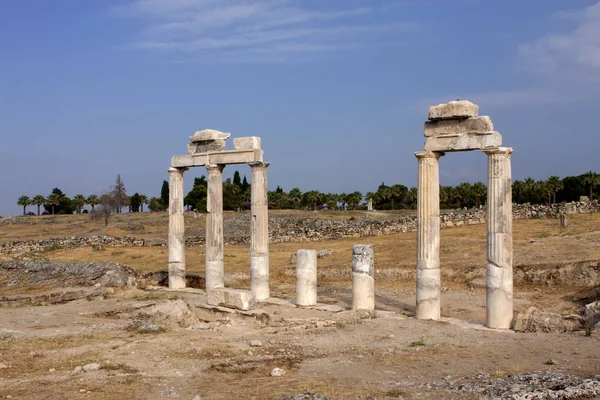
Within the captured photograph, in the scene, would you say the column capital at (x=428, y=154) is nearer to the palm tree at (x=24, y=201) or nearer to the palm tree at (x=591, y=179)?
the palm tree at (x=591, y=179)

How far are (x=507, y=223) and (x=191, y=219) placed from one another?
47141 millimetres

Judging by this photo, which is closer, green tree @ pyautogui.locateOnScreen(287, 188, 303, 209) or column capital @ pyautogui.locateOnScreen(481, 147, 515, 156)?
column capital @ pyautogui.locateOnScreen(481, 147, 515, 156)

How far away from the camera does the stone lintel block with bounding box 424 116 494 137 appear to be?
17891 mm

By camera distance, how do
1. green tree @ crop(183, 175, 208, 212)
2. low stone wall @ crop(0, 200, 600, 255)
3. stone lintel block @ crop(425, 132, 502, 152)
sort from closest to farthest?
stone lintel block @ crop(425, 132, 502, 152), low stone wall @ crop(0, 200, 600, 255), green tree @ crop(183, 175, 208, 212)

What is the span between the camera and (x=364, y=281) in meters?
19.9

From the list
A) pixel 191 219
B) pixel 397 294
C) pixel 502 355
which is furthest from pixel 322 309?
pixel 191 219

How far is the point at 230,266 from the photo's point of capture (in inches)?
1260

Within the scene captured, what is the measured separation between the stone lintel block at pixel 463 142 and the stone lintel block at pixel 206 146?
928 cm

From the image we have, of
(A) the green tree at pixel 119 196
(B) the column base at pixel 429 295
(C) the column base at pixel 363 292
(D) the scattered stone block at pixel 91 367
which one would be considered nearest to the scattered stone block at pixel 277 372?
(D) the scattered stone block at pixel 91 367

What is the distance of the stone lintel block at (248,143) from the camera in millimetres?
23281

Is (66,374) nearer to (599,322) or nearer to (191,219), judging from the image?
(599,322)

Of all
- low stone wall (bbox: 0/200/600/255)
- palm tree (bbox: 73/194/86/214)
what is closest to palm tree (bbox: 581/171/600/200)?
low stone wall (bbox: 0/200/600/255)

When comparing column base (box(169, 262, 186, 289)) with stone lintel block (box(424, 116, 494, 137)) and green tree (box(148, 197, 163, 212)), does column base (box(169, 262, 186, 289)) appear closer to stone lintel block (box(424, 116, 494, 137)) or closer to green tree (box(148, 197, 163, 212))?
stone lintel block (box(424, 116, 494, 137))

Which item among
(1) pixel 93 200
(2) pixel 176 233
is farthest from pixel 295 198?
(2) pixel 176 233
